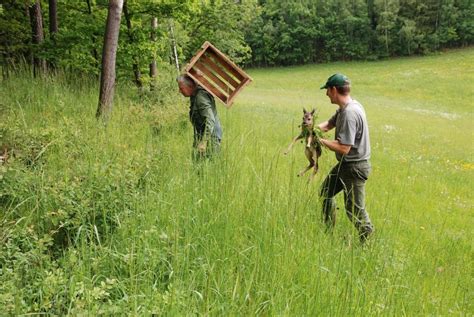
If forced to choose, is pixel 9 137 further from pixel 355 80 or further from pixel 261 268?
pixel 355 80

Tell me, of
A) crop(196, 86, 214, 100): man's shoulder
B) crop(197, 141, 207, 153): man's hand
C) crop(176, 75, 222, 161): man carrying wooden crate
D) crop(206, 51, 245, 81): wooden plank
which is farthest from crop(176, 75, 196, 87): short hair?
crop(197, 141, 207, 153): man's hand

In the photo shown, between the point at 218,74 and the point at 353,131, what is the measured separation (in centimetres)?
208

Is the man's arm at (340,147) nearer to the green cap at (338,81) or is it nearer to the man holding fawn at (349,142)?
the man holding fawn at (349,142)

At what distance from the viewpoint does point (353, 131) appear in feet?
15.1

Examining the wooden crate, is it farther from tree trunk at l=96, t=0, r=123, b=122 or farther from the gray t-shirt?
tree trunk at l=96, t=0, r=123, b=122

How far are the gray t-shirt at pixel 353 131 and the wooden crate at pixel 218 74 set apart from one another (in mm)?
1466

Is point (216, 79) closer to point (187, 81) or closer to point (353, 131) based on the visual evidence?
point (187, 81)

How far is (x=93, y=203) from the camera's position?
3145mm

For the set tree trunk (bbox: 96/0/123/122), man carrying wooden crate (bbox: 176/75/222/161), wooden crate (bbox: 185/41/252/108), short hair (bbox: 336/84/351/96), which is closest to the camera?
short hair (bbox: 336/84/351/96)

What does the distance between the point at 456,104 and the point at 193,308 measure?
36430 millimetres

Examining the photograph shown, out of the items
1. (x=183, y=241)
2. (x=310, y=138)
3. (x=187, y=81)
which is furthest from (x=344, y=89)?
(x=183, y=241)

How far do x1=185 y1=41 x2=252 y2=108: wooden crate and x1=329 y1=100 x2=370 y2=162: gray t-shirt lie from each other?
1.47m

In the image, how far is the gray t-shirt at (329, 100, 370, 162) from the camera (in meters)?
4.61

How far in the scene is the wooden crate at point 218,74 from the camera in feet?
17.9
